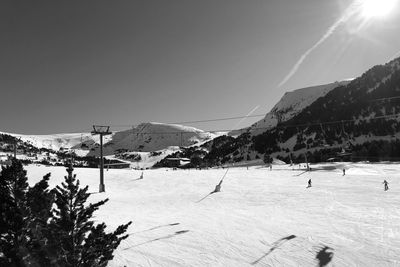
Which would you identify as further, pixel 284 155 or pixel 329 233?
pixel 284 155

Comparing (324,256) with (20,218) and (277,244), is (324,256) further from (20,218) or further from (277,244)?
(20,218)

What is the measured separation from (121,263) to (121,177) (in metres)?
40.4

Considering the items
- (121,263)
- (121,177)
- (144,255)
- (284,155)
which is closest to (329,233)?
(144,255)

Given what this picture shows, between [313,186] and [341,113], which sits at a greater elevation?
[341,113]

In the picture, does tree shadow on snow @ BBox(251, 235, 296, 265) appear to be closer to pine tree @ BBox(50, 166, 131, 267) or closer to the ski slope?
the ski slope

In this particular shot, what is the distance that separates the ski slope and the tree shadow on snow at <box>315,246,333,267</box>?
6cm

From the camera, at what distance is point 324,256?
58.4 feet

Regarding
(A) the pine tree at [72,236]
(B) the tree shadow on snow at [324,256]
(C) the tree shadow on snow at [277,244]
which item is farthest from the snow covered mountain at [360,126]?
(A) the pine tree at [72,236]

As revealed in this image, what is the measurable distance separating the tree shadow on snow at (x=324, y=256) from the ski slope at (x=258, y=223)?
2.3 inches

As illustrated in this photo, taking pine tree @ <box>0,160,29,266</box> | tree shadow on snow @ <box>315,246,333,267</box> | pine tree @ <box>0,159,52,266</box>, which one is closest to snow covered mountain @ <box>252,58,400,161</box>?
tree shadow on snow @ <box>315,246,333,267</box>

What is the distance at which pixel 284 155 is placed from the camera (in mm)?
167500

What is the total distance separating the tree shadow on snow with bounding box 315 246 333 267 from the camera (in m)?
16.9

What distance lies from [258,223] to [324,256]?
7.61 m

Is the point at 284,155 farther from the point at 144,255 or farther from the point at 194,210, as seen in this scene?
the point at 144,255
